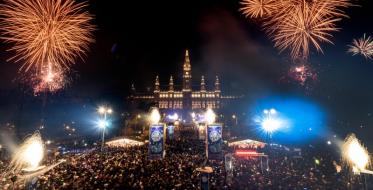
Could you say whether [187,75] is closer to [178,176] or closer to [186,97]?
[186,97]

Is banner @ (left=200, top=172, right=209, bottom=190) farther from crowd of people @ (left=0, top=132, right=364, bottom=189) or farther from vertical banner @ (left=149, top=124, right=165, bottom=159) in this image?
vertical banner @ (left=149, top=124, right=165, bottom=159)

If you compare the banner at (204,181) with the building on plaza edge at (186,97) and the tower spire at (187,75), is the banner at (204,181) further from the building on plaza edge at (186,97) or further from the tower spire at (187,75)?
the tower spire at (187,75)

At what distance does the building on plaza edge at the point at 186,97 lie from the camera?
10962 cm

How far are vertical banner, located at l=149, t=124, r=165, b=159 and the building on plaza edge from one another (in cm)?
8100

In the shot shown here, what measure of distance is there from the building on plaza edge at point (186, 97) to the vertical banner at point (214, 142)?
83.2 metres

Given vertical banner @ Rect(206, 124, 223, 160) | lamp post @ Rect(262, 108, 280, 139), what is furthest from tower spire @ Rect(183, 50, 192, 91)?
vertical banner @ Rect(206, 124, 223, 160)

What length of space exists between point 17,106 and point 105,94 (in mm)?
20584

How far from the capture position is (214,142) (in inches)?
974

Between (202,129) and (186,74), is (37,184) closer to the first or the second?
(202,129)

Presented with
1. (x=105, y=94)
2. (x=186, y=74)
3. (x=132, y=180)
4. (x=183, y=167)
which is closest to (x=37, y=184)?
(x=132, y=180)

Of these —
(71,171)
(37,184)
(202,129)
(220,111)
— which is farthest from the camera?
(220,111)

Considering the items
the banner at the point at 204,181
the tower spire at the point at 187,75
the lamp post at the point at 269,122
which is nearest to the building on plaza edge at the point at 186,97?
the tower spire at the point at 187,75

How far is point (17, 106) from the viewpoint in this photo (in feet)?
210

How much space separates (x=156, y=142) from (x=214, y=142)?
19.1 feet
